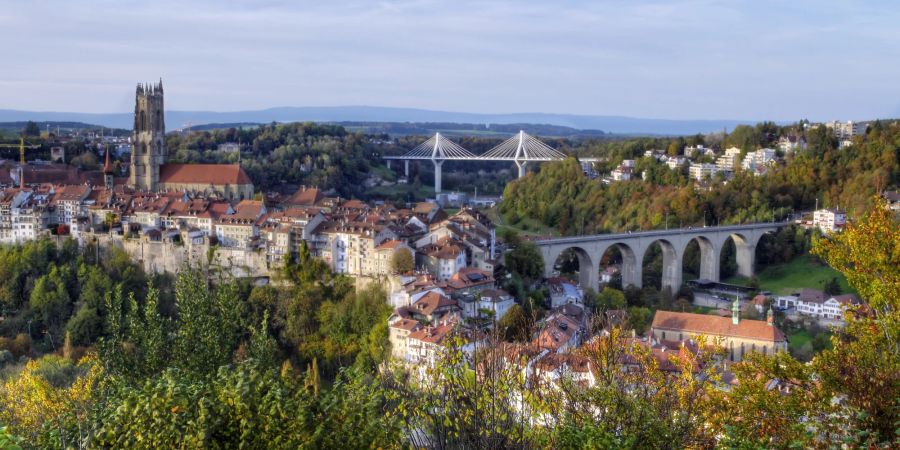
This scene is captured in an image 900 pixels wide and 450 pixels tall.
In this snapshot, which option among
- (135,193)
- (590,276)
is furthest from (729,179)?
(135,193)

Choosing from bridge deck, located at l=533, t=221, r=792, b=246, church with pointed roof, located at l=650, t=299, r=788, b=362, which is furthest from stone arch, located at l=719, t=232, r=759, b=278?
church with pointed roof, located at l=650, t=299, r=788, b=362

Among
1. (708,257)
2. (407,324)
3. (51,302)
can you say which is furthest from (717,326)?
(51,302)

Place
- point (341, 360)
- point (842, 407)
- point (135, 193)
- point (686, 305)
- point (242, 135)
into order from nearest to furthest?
point (842, 407), point (341, 360), point (686, 305), point (135, 193), point (242, 135)

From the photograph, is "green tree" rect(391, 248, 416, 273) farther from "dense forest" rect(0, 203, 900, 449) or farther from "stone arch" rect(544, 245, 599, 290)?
"dense forest" rect(0, 203, 900, 449)

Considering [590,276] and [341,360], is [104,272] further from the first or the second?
[590,276]

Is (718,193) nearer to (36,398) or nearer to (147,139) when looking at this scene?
(147,139)
